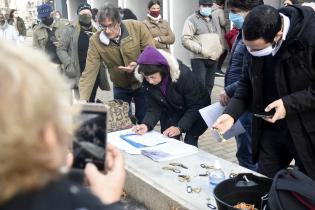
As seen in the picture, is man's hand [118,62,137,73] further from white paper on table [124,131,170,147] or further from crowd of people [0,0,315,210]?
white paper on table [124,131,170,147]

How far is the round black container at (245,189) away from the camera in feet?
7.20

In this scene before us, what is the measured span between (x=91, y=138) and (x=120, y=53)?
2.92m

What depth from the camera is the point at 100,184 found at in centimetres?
122

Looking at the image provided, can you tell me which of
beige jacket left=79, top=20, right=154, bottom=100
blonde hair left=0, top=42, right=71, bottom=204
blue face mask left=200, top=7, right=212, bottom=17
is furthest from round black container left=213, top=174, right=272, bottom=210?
blue face mask left=200, top=7, right=212, bottom=17

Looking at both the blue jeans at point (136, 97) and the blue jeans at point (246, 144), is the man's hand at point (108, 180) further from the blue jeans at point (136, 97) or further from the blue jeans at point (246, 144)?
the blue jeans at point (136, 97)

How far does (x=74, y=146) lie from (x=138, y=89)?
10.1 feet

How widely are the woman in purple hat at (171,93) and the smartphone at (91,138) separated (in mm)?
2012

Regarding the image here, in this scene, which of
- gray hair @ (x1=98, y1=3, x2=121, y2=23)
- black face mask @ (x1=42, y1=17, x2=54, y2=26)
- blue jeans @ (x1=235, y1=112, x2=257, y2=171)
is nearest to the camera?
blue jeans @ (x1=235, y1=112, x2=257, y2=171)

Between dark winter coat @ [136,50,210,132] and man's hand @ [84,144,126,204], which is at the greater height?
man's hand @ [84,144,126,204]

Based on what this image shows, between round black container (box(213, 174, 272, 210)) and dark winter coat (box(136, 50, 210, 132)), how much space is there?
4.04 feet

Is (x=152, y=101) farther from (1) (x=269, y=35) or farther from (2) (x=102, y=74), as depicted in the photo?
(2) (x=102, y=74)

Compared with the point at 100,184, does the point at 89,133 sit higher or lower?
higher

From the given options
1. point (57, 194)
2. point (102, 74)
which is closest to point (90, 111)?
point (57, 194)

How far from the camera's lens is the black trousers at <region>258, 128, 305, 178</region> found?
2.59 metres
